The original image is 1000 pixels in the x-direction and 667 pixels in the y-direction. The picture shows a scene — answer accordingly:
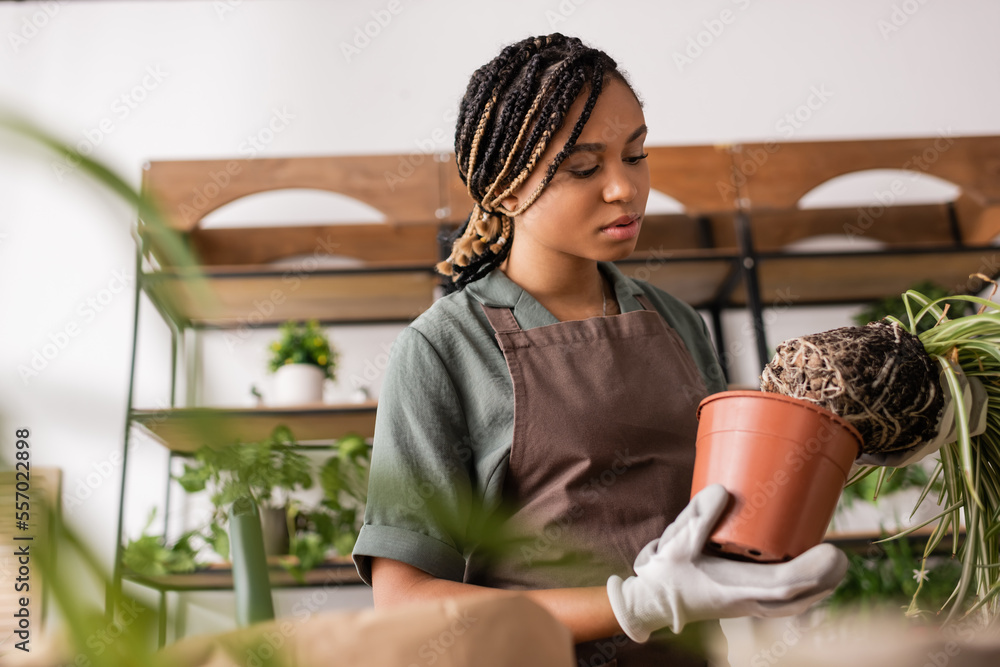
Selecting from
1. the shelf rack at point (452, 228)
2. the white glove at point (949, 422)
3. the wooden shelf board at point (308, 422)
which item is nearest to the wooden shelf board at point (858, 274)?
the shelf rack at point (452, 228)

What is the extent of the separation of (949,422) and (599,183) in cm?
47

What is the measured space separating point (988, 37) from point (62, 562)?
3644mm

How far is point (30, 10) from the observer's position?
2.90 m

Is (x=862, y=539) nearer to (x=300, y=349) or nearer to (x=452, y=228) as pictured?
(x=452, y=228)

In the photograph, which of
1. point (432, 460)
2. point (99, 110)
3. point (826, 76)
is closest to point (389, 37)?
point (99, 110)

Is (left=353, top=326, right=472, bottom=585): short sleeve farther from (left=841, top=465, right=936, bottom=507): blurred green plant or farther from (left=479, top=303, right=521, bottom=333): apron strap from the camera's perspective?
(left=841, top=465, right=936, bottom=507): blurred green plant

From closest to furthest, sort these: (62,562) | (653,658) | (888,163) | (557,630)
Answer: (62,562)
(557,630)
(653,658)
(888,163)

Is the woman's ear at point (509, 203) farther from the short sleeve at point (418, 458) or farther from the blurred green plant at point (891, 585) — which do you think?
the blurred green plant at point (891, 585)

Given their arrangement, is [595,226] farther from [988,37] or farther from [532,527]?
[988,37]

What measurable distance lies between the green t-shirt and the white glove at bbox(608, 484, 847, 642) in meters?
0.20

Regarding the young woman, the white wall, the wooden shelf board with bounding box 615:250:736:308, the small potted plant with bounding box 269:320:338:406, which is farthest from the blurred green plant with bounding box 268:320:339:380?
the young woman

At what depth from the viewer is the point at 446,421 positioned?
982mm

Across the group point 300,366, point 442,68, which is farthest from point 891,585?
point 442,68

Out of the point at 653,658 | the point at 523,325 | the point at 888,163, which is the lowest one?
the point at 653,658
